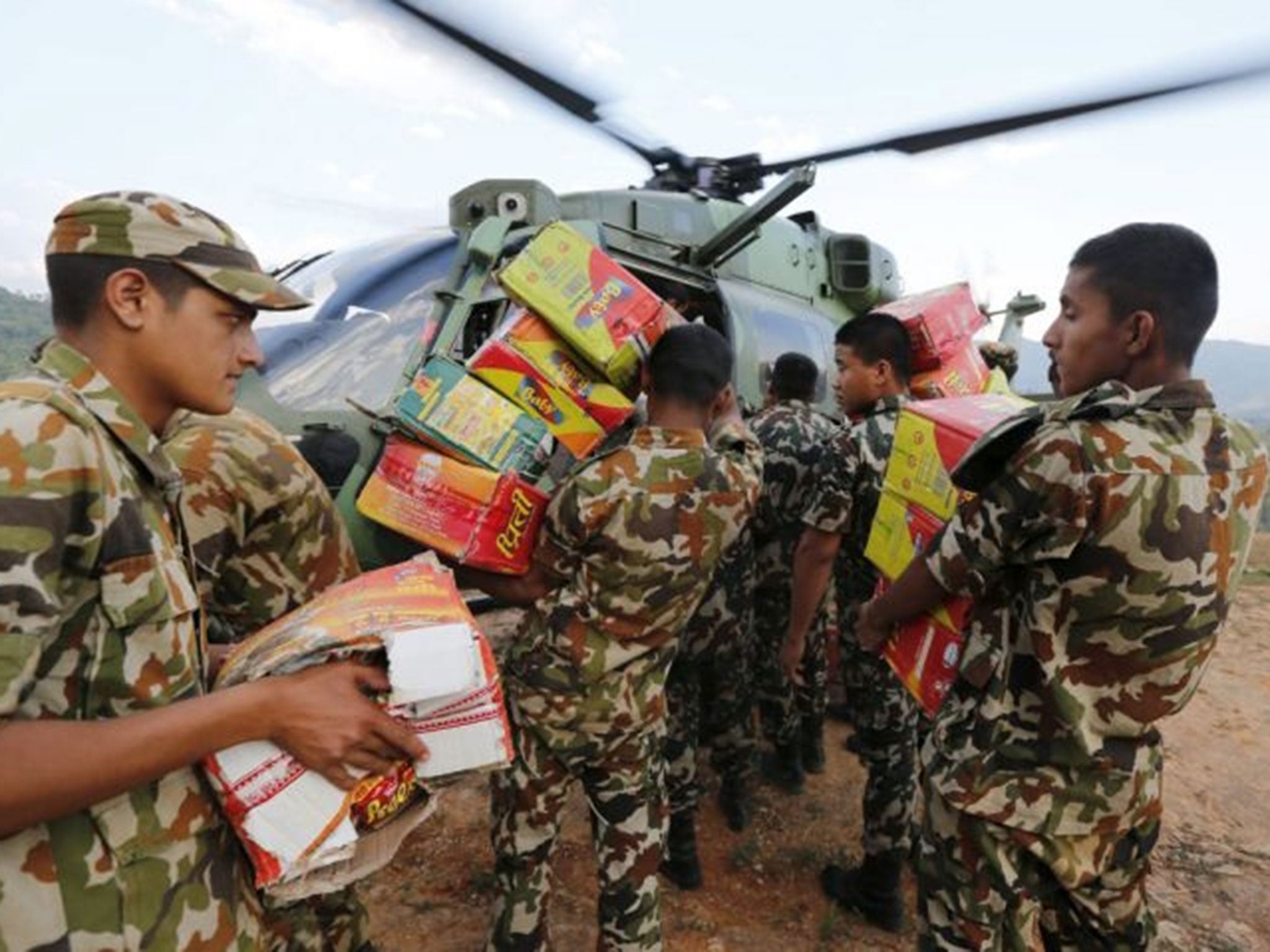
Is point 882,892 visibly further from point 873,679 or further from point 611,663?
point 611,663

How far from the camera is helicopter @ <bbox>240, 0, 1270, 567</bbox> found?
326 centimetres

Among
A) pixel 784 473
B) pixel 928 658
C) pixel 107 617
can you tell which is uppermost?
pixel 107 617

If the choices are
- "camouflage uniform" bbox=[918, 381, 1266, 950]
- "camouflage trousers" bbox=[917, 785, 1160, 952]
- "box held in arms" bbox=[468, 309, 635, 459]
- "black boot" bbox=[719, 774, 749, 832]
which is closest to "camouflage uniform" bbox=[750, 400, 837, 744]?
"black boot" bbox=[719, 774, 749, 832]

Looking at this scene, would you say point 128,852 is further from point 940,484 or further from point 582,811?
point 582,811

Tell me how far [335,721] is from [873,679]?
2.63 metres

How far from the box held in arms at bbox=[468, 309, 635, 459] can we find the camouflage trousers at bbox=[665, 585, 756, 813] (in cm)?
125

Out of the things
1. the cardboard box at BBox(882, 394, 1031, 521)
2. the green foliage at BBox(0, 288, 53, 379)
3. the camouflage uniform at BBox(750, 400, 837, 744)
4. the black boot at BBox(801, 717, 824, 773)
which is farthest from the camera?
the green foliage at BBox(0, 288, 53, 379)

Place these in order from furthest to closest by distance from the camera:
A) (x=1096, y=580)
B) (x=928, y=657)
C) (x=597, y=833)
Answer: (x=597, y=833) < (x=928, y=657) < (x=1096, y=580)

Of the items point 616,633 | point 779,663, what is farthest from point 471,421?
point 779,663

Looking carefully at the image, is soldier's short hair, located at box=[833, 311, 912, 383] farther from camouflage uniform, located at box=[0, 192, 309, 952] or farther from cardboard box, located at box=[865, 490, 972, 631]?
camouflage uniform, located at box=[0, 192, 309, 952]

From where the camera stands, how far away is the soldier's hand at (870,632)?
2.31 m

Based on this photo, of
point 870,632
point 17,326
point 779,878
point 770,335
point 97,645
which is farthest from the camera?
point 17,326

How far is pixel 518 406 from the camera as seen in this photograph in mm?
2641

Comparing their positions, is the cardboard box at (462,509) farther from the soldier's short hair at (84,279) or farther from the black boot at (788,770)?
the black boot at (788,770)
